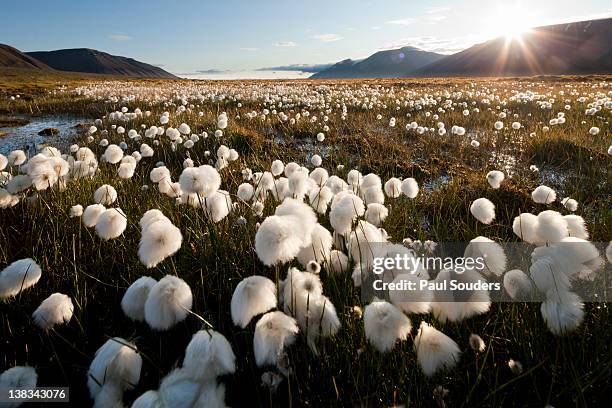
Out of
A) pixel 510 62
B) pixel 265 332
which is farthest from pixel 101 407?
pixel 510 62

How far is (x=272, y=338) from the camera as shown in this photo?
156 centimetres

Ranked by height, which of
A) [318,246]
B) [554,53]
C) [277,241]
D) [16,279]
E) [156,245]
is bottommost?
[16,279]

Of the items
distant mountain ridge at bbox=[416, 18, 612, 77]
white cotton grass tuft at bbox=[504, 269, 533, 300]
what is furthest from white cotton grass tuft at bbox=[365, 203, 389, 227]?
distant mountain ridge at bbox=[416, 18, 612, 77]

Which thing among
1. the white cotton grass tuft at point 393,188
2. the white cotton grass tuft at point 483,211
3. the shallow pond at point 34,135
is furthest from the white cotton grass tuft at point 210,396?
the shallow pond at point 34,135

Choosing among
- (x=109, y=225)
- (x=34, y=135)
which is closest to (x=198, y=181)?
(x=109, y=225)

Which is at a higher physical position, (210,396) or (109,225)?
(109,225)

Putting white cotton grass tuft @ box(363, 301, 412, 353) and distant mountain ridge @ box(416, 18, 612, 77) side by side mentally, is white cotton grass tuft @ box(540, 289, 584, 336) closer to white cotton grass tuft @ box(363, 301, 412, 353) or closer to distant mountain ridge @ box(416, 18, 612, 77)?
white cotton grass tuft @ box(363, 301, 412, 353)

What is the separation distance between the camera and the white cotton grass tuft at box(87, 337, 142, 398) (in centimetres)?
157

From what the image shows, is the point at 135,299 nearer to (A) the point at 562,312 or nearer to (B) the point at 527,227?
(A) the point at 562,312

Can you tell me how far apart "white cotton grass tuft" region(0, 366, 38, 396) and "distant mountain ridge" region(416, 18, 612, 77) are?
17585 cm

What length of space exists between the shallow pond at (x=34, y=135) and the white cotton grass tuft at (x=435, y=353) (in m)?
9.99

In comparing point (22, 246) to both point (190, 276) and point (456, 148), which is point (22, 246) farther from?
point (456, 148)

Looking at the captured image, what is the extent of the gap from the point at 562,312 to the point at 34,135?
1329cm

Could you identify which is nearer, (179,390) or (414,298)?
(179,390)
